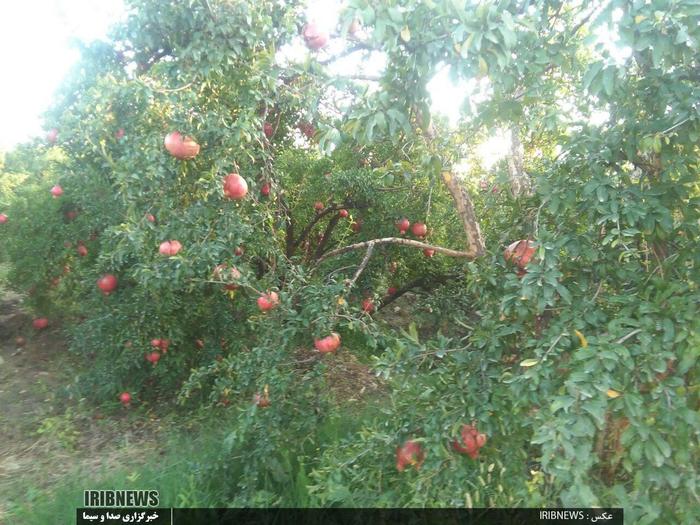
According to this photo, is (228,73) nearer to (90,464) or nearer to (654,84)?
(654,84)

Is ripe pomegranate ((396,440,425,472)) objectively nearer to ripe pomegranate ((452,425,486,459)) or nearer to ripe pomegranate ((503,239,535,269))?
ripe pomegranate ((452,425,486,459))

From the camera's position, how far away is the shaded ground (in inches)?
155

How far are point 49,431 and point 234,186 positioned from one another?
279cm

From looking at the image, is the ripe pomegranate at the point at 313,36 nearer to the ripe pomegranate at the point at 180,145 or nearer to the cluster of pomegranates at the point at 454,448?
the ripe pomegranate at the point at 180,145

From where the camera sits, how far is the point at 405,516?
9.34 feet

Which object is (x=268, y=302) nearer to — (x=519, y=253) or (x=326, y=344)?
(x=326, y=344)

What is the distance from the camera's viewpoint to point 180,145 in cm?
Result: 293

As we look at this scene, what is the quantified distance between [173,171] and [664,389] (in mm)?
2357

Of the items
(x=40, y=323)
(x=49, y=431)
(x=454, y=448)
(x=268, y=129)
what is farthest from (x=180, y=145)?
(x=40, y=323)

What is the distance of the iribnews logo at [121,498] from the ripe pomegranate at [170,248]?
1275 mm

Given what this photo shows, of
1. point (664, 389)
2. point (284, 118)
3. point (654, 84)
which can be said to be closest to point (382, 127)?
point (654, 84)

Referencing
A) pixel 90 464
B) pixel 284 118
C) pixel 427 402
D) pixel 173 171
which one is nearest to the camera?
pixel 427 402

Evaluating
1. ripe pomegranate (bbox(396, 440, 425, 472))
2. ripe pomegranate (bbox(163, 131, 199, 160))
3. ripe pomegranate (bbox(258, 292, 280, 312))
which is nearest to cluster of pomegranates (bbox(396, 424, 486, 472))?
ripe pomegranate (bbox(396, 440, 425, 472))

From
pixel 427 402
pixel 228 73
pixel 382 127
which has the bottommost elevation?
pixel 427 402
